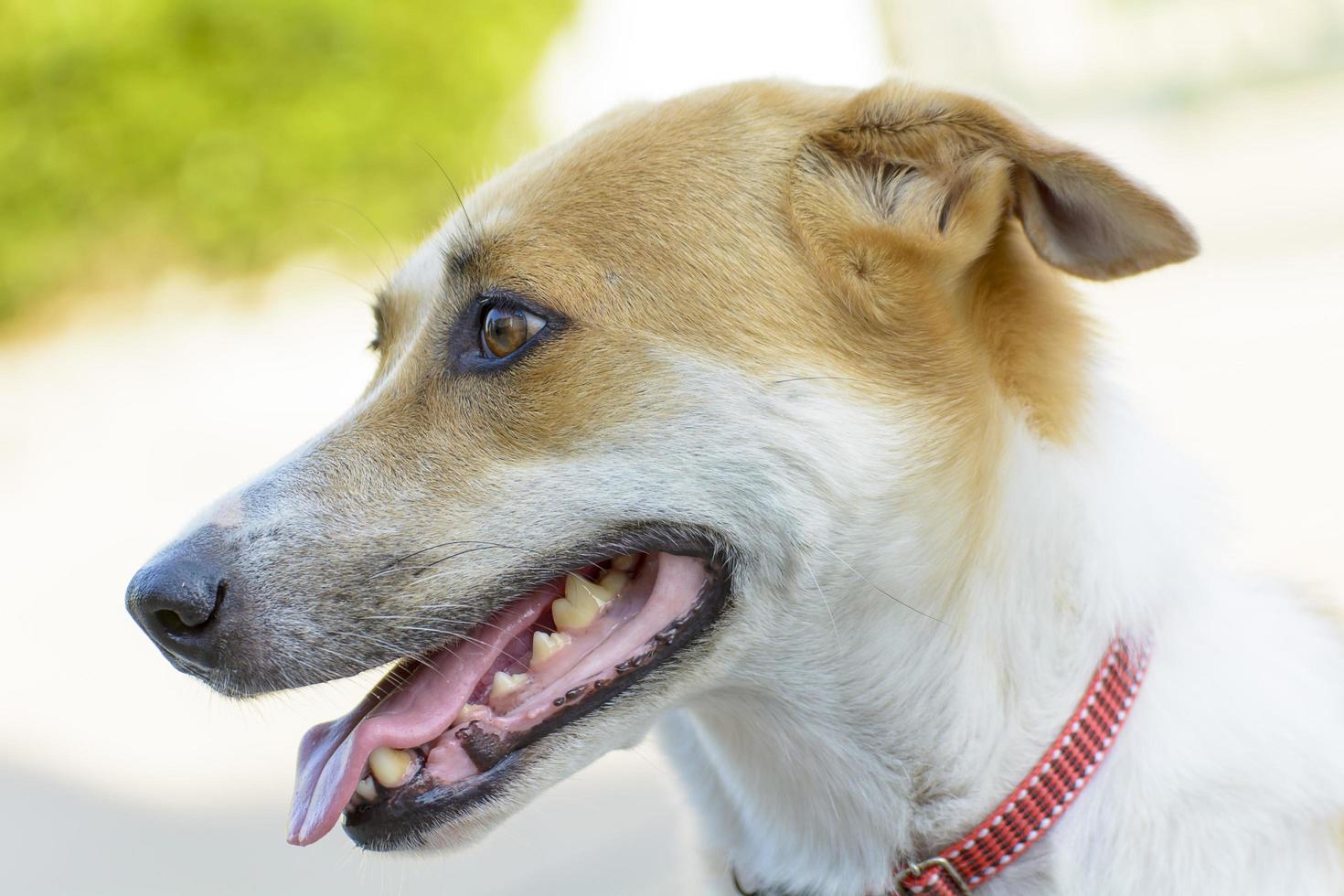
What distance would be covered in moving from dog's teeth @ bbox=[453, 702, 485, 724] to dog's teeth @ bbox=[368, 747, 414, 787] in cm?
10

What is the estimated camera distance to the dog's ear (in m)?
2.03

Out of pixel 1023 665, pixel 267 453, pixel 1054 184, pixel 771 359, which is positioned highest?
pixel 267 453

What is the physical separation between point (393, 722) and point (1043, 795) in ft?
3.34

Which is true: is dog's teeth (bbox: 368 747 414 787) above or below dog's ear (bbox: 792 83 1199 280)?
below

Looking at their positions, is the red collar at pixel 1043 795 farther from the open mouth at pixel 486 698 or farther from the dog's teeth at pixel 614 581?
the dog's teeth at pixel 614 581

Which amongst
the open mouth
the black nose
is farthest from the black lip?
the black nose

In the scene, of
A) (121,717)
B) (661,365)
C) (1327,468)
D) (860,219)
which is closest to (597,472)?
(661,365)

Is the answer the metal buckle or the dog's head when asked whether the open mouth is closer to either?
the dog's head

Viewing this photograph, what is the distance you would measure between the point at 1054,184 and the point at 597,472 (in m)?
0.86

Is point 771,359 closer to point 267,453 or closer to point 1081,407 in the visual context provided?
point 1081,407

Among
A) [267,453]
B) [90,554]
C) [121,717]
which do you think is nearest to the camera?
[121,717]

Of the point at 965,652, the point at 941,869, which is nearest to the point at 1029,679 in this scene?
the point at 965,652

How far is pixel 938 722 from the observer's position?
80.7 inches

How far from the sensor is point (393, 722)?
2.01 meters
